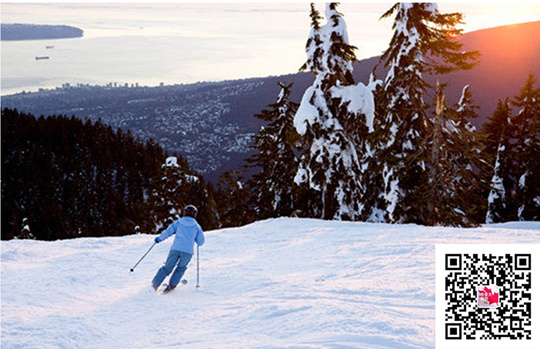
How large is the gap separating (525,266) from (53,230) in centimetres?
8566

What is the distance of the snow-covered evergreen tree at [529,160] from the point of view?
94.9ft

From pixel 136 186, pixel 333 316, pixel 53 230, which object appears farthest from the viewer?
pixel 136 186

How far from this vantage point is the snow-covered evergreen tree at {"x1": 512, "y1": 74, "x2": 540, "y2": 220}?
28938mm

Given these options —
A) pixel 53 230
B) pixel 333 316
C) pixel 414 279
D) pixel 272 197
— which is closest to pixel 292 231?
pixel 414 279

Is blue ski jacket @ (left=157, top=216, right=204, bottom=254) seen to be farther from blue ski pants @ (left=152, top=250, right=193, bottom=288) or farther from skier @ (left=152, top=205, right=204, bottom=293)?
blue ski pants @ (left=152, top=250, right=193, bottom=288)

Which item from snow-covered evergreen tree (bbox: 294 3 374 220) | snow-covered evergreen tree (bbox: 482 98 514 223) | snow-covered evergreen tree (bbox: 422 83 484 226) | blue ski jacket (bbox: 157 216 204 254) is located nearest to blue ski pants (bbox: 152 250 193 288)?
blue ski jacket (bbox: 157 216 204 254)

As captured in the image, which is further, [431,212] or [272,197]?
[272,197]

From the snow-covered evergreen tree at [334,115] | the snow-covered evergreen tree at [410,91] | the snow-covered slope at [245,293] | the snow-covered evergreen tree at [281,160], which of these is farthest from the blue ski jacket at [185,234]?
the snow-covered evergreen tree at [281,160]

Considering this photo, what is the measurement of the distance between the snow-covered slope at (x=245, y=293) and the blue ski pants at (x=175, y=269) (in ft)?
0.85

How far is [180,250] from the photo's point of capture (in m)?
9.02

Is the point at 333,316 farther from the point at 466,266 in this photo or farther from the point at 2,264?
the point at 2,264

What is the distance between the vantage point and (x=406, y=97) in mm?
19609

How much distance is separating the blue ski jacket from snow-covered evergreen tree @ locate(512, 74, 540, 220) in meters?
27.5

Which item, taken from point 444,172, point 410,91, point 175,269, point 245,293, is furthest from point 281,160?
point 245,293
